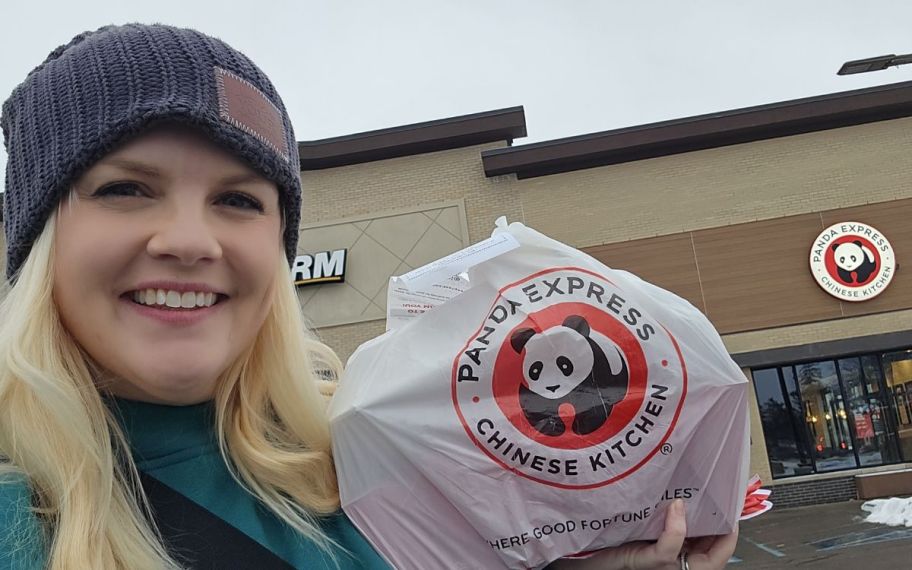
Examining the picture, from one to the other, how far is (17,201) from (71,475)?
0.55 metres

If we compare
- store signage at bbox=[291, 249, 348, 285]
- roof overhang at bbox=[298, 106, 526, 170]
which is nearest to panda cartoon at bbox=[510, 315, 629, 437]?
store signage at bbox=[291, 249, 348, 285]

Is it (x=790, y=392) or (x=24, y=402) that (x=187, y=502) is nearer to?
(x=24, y=402)

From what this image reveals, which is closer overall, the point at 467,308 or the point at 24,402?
the point at 24,402

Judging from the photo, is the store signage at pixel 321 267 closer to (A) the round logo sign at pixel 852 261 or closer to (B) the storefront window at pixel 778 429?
(B) the storefront window at pixel 778 429

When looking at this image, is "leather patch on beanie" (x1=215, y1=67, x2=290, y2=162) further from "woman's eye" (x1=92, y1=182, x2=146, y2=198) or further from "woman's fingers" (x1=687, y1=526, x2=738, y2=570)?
"woman's fingers" (x1=687, y1=526, x2=738, y2=570)

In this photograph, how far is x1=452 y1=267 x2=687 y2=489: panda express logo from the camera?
1.41 m

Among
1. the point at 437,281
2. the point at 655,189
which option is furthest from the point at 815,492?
the point at 437,281

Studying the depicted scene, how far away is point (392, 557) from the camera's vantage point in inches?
55.6

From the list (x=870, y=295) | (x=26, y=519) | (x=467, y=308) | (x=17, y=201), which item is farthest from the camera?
(x=870, y=295)

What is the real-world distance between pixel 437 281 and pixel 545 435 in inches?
16.3

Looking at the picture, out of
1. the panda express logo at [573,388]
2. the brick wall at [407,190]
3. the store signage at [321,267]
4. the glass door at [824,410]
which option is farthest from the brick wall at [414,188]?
the panda express logo at [573,388]

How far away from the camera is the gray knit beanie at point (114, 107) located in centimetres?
120

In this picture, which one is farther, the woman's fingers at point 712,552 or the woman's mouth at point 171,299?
the woman's fingers at point 712,552

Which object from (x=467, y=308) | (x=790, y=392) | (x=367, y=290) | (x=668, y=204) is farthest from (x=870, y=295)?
(x=467, y=308)
